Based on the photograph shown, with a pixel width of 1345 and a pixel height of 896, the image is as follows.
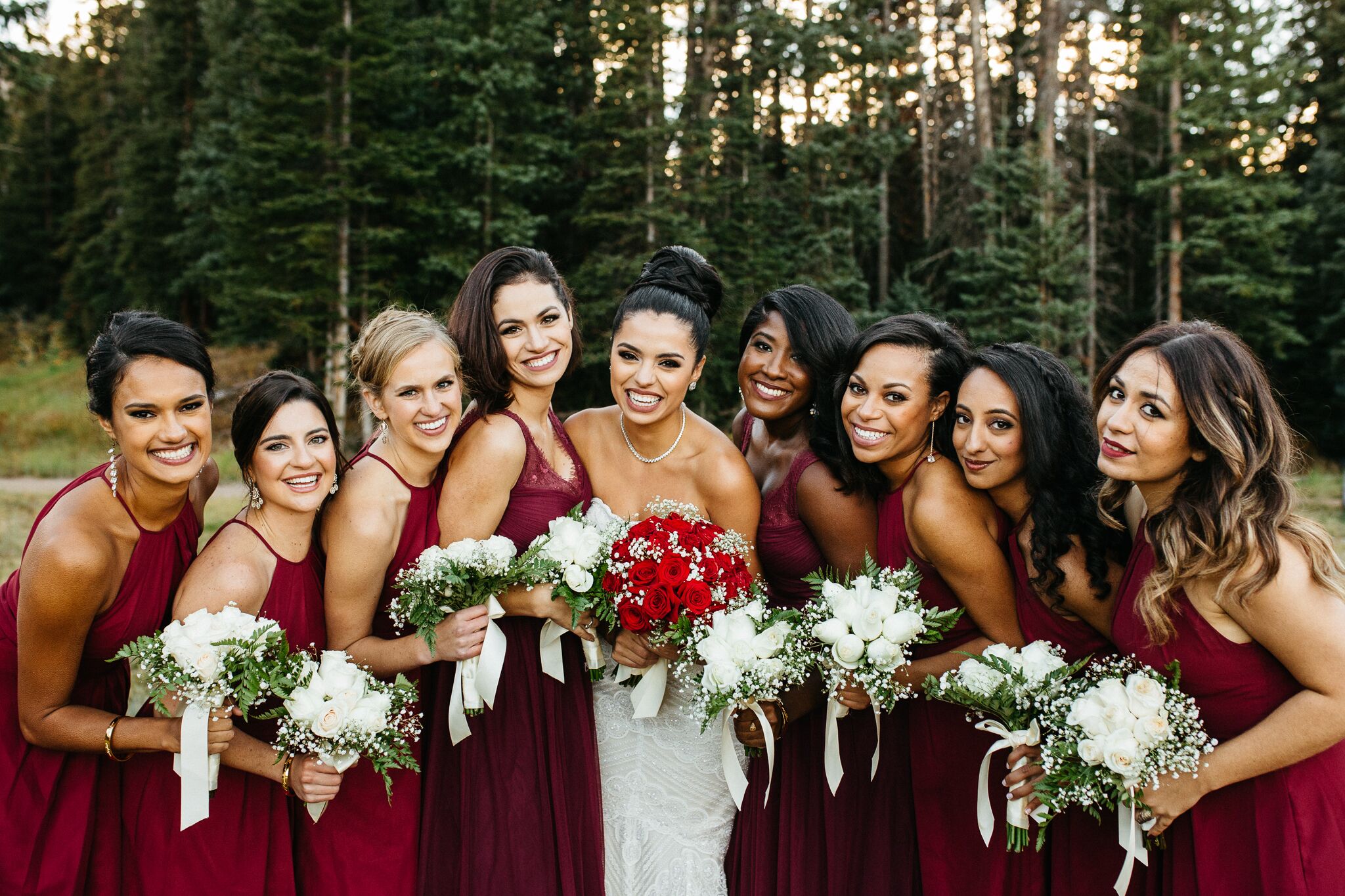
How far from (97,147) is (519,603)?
185ft

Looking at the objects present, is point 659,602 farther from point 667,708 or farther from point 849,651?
point 667,708

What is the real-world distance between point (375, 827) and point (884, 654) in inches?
98.5

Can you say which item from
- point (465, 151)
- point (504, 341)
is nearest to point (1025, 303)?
point (465, 151)

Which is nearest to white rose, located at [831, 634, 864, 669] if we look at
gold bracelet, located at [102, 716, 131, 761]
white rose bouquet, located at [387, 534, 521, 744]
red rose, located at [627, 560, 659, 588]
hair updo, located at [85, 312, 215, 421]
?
red rose, located at [627, 560, 659, 588]

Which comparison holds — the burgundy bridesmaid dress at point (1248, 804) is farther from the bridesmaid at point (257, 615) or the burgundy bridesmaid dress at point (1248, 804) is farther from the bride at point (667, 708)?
the bridesmaid at point (257, 615)

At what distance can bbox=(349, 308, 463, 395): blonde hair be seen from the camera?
4.32 metres

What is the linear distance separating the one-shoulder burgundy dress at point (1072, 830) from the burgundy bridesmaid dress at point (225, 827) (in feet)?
10.7

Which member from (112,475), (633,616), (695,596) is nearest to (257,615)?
(112,475)

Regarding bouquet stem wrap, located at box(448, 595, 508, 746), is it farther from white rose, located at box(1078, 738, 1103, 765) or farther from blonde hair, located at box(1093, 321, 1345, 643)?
blonde hair, located at box(1093, 321, 1345, 643)

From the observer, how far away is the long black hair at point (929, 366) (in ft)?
14.6

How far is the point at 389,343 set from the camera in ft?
14.2

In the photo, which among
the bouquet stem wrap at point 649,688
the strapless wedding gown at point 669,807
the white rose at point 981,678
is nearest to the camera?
the white rose at point 981,678

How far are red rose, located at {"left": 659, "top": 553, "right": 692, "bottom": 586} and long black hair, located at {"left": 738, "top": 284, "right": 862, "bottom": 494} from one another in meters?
1.27

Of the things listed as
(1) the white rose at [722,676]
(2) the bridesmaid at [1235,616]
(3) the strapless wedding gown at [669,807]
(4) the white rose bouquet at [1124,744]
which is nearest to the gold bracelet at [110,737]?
(3) the strapless wedding gown at [669,807]
